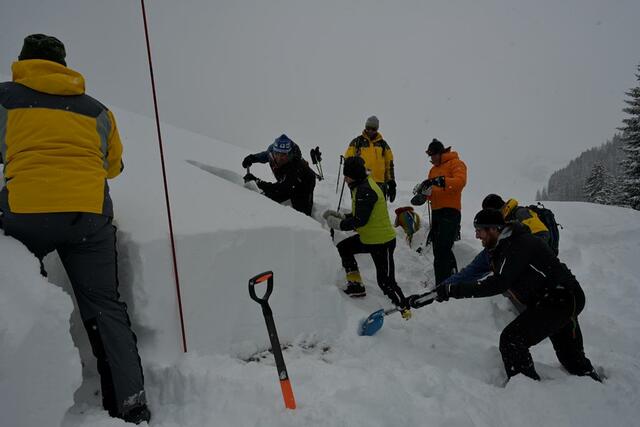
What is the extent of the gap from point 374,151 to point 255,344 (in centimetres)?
390

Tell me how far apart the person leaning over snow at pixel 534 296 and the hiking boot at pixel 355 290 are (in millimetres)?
1544

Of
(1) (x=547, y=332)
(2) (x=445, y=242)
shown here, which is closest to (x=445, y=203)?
(2) (x=445, y=242)

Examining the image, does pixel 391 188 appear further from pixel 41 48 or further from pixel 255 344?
pixel 41 48

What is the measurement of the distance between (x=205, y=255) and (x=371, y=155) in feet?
12.4

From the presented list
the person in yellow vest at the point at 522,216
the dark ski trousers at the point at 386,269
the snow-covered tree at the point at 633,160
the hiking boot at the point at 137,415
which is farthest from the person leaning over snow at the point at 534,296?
the snow-covered tree at the point at 633,160

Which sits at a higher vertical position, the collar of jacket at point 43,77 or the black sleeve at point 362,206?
the collar of jacket at point 43,77

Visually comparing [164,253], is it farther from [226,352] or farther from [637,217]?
[637,217]

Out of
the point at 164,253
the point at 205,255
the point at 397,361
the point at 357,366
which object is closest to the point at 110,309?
the point at 164,253

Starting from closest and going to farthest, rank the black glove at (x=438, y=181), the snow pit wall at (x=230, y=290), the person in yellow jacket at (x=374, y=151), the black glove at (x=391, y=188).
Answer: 1. the snow pit wall at (x=230, y=290)
2. the black glove at (x=438, y=181)
3. the person in yellow jacket at (x=374, y=151)
4. the black glove at (x=391, y=188)

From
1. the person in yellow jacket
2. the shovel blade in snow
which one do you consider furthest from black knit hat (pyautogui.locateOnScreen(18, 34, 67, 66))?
the person in yellow jacket

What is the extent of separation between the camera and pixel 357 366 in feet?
10.5

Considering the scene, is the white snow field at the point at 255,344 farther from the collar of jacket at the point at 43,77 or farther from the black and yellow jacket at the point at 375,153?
the black and yellow jacket at the point at 375,153

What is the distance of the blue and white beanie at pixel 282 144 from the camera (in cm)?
536

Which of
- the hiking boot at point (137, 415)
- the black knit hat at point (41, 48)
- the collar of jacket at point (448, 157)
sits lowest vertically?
the hiking boot at point (137, 415)
